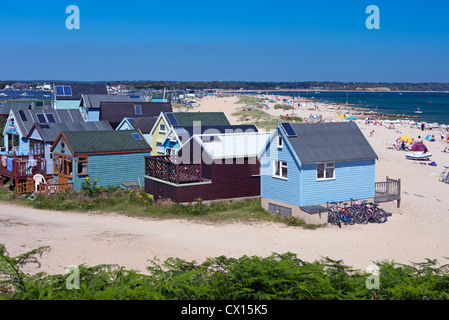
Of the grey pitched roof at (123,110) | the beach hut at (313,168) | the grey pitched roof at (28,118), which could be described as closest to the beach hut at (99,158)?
the grey pitched roof at (28,118)

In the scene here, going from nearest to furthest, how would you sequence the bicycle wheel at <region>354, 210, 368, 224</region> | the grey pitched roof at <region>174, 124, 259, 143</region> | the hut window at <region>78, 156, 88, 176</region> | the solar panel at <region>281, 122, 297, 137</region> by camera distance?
1. the bicycle wheel at <region>354, 210, 368, 224</region>
2. the solar panel at <region>281, 122, 297, 137</region>
3. the hut window at <region>78, 156, 88, 176</region>
4. the grey pitched roof at <region>174, 124, 259, 143</region>

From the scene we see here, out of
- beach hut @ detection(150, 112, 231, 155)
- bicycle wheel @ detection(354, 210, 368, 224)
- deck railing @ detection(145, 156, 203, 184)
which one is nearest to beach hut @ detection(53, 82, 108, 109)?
beach hut @ detection(150, 112, 231, 155)

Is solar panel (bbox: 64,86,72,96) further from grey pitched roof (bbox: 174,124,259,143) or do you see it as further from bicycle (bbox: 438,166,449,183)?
bicycle (bbox: 438,166,449,183)

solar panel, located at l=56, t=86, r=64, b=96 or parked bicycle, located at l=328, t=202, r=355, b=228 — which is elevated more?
solar panel, located at l=56, t=86, r=64, b=96

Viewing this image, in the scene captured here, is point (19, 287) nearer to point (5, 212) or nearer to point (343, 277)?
point (343, 277)

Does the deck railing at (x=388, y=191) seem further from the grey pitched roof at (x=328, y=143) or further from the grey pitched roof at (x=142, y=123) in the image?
the grey pitched roof at (x=142, y=123)

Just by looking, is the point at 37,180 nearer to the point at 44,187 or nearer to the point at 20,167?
the point at 44,187

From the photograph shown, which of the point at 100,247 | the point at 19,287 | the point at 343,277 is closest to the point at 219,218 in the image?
the point at 100,247

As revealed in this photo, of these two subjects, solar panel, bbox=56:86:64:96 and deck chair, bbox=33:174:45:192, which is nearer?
deck chair, bbox=33:174:45:192
